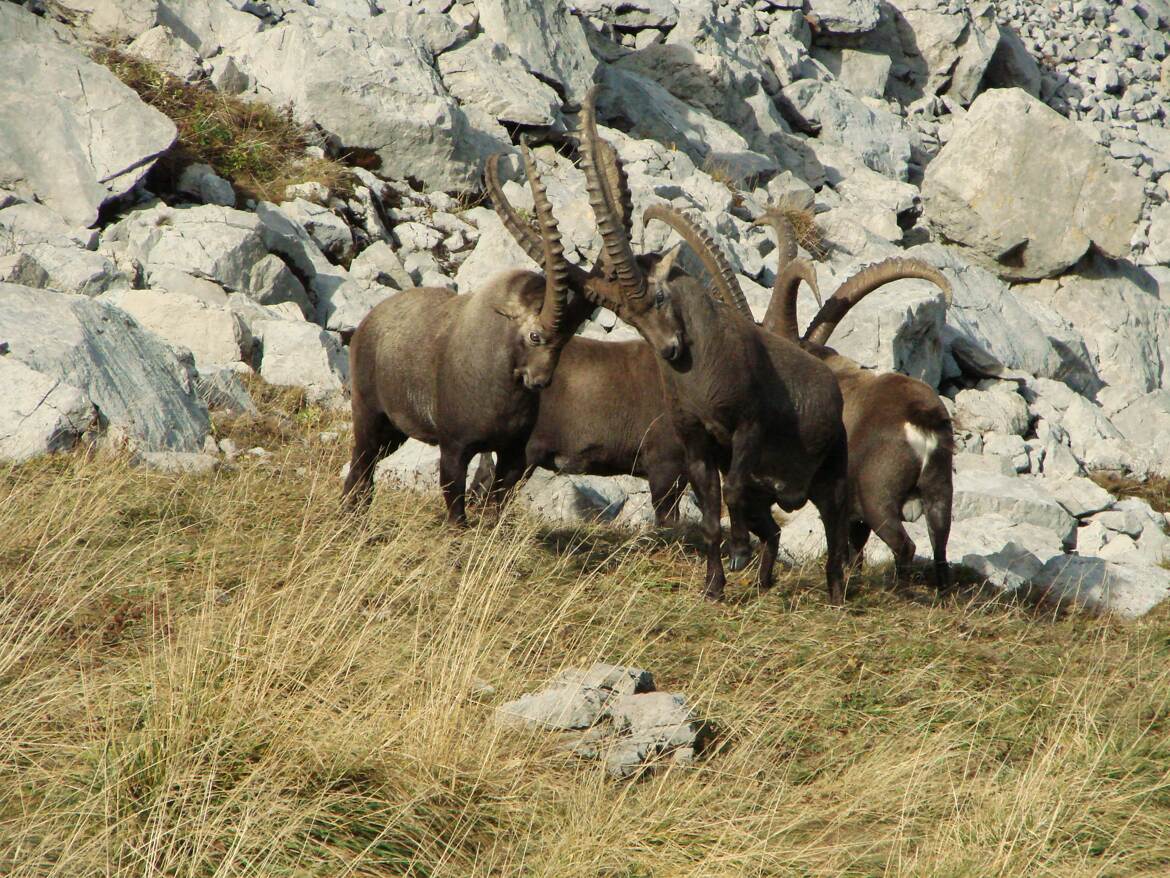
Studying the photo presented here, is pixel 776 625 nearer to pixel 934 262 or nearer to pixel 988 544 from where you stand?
pixel 988 544

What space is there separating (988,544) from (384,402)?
5.76 meters

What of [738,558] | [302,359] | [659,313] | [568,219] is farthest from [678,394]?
[568,219]

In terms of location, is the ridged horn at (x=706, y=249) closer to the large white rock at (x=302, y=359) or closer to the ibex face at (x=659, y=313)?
the ibex face at (x=659, y=313)

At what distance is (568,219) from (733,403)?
30.8ft

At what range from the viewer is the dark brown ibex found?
797 cm

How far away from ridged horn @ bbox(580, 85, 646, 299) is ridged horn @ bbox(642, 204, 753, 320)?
1872 mm

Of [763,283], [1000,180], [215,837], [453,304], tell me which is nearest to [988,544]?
[453,304]

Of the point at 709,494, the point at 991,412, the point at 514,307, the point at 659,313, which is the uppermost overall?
the point at 659,313

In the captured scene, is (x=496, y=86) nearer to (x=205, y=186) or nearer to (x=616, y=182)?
(x=205, y=186)

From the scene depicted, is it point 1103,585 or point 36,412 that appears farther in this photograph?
point 1103,585

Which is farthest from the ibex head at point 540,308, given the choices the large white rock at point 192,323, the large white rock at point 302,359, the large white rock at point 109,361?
the large white rock at point 192,323

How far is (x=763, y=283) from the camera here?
57.6 feet

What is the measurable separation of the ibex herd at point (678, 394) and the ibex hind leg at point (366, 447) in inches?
0.7

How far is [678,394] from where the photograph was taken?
7914mm
